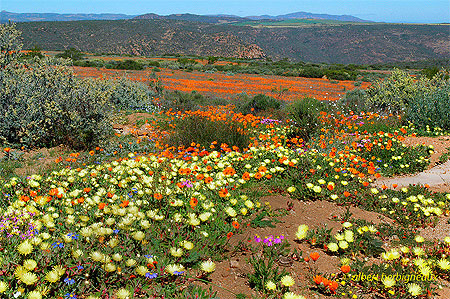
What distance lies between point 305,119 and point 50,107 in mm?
5429

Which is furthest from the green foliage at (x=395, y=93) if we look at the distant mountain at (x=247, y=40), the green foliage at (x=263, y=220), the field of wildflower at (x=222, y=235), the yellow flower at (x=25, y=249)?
the distant mountain at (x=247, y=40)

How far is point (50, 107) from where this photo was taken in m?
7.25

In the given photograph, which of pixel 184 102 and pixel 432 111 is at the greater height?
pixel 432 111

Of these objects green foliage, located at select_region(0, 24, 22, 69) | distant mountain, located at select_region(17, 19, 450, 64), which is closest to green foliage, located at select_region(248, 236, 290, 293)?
green foliage, located at select_region(0, 24, 22, 69)

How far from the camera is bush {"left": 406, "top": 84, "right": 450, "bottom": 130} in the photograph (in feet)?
29.6

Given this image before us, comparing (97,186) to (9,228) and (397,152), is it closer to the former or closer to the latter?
(9,228)

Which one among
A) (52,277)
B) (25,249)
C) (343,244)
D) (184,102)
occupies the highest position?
(25,249)

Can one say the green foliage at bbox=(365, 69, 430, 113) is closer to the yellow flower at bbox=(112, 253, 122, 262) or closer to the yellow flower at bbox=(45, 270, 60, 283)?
the yellow flower at bbox=(112, 253, 122, 262)

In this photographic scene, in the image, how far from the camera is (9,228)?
8.21 ft

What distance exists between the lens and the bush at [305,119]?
7887 millimetres

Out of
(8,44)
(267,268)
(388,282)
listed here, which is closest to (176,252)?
(267,268)

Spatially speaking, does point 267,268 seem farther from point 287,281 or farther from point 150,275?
point 150,275

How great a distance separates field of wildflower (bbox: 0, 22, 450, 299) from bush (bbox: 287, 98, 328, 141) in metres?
2.42

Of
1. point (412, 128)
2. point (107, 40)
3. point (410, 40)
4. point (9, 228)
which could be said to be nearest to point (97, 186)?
point (9, 228)
